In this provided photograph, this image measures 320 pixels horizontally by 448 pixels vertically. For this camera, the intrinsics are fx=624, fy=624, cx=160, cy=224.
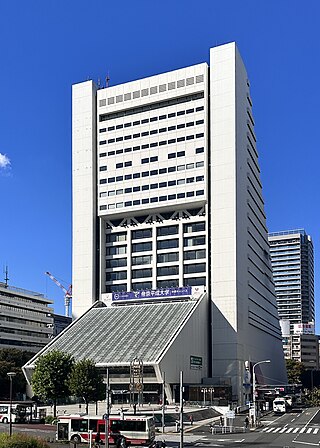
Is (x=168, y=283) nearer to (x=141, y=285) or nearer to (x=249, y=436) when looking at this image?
(x=141, y=285)

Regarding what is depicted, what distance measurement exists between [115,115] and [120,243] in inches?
1226

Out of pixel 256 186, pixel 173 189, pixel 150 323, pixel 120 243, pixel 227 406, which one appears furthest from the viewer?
pixel 256 186

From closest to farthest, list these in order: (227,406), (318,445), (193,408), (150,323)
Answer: (318,445) → (193,408) → (227,406) → (150,323)

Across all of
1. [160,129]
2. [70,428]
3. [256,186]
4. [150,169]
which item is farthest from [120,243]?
[70,428]

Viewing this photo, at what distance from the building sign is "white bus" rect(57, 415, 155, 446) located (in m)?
61.4

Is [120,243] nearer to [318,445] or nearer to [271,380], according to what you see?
[271,380]

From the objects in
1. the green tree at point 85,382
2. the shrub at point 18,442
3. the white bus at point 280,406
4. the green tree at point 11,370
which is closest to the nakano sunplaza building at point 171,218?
the green tree at point 11,370

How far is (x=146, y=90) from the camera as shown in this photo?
146750 millimetres

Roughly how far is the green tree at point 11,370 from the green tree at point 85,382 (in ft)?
139

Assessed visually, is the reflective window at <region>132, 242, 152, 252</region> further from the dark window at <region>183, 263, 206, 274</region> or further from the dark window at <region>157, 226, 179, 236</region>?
the dark window at <region>183, 263, 206, 274</region>

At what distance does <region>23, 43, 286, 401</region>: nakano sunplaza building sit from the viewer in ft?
433

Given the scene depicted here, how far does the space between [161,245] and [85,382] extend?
180 ft

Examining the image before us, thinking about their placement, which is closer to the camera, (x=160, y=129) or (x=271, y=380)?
(x=160, y=129)

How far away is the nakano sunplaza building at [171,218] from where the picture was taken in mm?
132125
